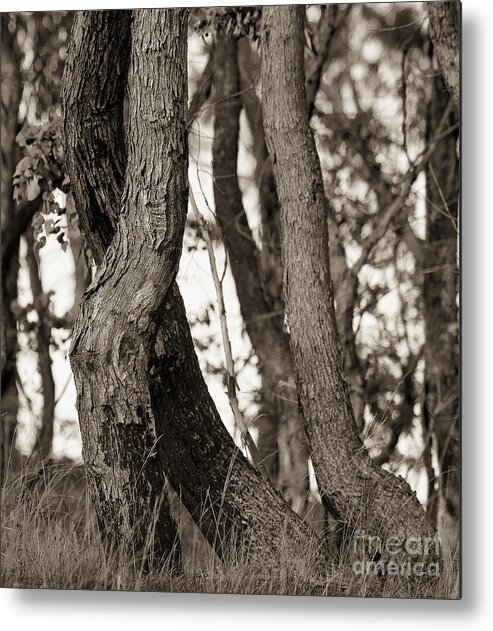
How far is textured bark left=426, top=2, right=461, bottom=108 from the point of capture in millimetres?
2730

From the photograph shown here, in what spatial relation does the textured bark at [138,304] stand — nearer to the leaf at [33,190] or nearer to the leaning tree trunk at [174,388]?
the leaning tree trunk at [174,388]

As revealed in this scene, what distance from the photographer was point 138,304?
287 cm

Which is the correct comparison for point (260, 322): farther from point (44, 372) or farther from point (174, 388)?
point (44, 372)

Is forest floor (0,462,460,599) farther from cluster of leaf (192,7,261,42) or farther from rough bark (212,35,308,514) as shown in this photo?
cluster of leaf (192,7,261,42)

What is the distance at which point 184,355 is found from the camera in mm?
2834

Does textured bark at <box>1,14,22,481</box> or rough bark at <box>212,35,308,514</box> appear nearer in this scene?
rough bark at <box>212,35,308,514</box>

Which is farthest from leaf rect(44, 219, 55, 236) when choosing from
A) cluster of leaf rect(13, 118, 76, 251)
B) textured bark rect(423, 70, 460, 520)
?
textured bark rect(423, 70, 460, 520)

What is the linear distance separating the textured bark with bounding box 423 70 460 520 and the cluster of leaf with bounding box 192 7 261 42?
1.79 ft

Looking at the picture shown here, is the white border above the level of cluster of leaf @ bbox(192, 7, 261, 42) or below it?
below

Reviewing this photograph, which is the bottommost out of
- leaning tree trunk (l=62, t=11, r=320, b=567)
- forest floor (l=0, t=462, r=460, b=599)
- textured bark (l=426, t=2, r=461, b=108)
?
forest floor (l=0, t=462, r=460, b=599)

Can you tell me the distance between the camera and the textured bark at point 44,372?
2918 millimetres

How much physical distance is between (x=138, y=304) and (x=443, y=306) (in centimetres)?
87

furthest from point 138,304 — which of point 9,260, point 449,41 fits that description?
point 449,41

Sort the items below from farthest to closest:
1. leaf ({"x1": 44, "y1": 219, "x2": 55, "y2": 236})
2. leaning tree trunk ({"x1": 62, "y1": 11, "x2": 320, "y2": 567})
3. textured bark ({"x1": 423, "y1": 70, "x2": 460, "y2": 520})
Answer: leaf ({"x1": 44, "y1": 219, "x2": 55, "y2": 236})
leaning tree trunk ({"x1": 62, "y1": 11, "x2": 320, "y2": 567})
textured bark ({"x1": 423, "y1": 70, "x2": 460, "y2": 520})
